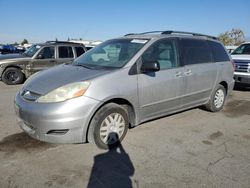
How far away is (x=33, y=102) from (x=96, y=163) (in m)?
1.24

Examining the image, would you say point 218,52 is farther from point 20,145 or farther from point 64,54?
point 64,54

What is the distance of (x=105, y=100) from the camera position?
12.1 feet

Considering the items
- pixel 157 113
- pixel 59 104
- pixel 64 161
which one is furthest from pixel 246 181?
pixel 59 104

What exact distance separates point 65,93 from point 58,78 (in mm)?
479

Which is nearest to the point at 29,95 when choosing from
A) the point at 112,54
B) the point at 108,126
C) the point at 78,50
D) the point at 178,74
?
the point at 108,126

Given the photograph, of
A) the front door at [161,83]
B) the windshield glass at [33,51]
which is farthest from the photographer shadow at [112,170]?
the windshield glass at [33,51]

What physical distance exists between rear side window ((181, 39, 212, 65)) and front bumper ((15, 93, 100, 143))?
7.33 feet

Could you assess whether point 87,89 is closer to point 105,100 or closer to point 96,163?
point 105,100

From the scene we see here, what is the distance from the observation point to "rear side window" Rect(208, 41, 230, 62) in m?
5.69

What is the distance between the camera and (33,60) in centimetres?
981

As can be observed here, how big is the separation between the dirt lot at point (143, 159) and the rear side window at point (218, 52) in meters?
1.63

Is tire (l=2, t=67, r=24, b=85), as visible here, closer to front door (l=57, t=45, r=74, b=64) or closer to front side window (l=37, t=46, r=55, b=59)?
front side window (l=37, t=46, r=55, b=59)

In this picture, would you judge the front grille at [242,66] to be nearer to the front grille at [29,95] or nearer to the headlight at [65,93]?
the headlight at [65,93]

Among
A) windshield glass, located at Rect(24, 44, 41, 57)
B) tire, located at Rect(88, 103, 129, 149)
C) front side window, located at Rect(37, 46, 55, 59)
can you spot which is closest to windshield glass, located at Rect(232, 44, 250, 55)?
front side window, located at Rect(37, 46, 55, 59)
